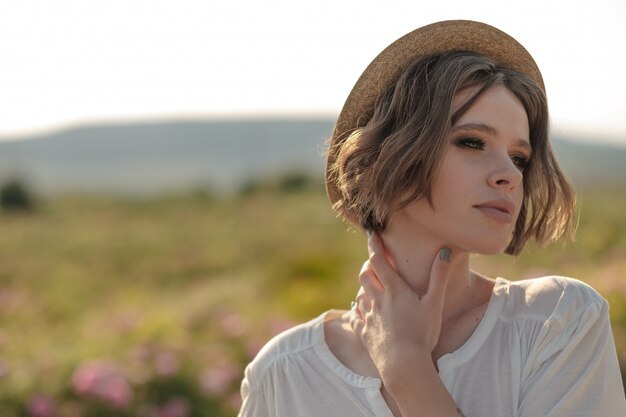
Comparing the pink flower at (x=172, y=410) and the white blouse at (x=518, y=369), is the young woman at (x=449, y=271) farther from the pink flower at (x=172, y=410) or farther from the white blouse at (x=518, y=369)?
the pink flower at (x=172, y=410)

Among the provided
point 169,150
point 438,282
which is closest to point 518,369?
point 438,282

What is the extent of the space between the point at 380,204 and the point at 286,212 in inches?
666

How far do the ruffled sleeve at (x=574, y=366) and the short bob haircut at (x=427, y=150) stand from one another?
14.7 inches

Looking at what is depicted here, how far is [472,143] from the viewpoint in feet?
7.09

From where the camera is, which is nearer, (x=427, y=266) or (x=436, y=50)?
(x=427, y=266)

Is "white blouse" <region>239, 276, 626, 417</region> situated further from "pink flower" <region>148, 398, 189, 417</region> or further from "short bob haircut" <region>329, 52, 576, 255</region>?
"pink flower" <region>148, 398, 189, 417</region>

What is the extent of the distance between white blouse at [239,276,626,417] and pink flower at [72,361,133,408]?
133 inches

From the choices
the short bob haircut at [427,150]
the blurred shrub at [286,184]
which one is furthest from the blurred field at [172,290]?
the blurred shrub at [286,184]

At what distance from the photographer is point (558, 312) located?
2053mm

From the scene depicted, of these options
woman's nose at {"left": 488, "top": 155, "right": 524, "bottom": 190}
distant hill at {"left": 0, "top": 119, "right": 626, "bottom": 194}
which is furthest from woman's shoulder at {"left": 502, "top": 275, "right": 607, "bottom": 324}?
distant hill at {"left": 0, "top": 119, "right": 626, "bottom": 194}

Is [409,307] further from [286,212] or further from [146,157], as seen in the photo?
[146,157]

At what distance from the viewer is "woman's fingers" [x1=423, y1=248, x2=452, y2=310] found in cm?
211

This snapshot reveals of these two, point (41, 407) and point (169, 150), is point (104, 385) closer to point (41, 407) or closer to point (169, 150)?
point (41, 407)

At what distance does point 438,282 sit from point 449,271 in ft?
0.18
